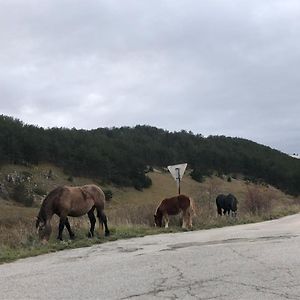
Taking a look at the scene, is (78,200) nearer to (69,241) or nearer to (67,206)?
(67,206)

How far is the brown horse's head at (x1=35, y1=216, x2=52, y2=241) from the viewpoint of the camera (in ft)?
50.9

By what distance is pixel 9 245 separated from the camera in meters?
15.1

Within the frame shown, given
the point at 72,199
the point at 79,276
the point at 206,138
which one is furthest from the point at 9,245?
the point at 206,138

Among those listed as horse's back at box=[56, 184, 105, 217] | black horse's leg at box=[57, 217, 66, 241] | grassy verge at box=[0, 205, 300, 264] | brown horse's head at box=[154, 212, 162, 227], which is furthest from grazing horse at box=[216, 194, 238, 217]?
black horse's leg at box=[57, 217, 66, 241]

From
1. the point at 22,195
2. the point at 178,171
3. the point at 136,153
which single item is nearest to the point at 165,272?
the point at 178,171

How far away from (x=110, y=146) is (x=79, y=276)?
7697 cm

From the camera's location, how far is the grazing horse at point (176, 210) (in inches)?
814

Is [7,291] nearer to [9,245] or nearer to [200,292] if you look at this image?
[200,292]

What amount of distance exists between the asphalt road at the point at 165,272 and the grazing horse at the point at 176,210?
20.5 feet

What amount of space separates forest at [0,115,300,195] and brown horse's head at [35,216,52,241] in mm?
52669

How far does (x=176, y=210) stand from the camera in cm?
2103

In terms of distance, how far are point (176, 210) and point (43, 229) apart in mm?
6655

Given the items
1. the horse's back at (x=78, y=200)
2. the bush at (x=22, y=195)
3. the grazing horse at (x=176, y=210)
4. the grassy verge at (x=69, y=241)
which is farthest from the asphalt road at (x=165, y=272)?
the bush at (x=22, y=195)

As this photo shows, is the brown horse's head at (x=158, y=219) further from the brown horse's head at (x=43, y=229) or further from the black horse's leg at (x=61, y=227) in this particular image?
the brown horse's head at (x=43, y=229)
